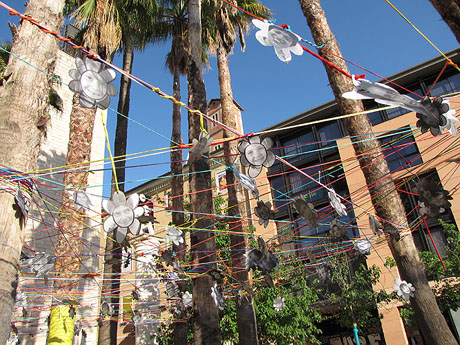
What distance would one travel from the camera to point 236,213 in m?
8.72

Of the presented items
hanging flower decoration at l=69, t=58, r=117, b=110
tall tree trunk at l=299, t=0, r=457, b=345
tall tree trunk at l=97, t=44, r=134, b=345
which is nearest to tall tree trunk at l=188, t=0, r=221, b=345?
hanging flower decoration at l=69, t=58, r=117, b=110

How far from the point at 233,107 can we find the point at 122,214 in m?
7.72

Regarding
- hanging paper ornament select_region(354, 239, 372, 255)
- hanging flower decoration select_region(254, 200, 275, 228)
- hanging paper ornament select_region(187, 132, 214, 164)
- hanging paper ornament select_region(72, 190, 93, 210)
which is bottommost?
hanging paper ornament select_region(354, 239, 372, 255)

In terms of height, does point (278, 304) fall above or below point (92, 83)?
below

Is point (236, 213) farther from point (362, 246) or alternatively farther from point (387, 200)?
point (387, 200)

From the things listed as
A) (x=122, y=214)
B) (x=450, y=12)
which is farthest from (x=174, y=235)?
(x=450, y=12)

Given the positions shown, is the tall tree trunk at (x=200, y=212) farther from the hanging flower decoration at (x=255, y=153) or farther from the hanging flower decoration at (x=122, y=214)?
the hanging flower decoration at (x=122, y=214)

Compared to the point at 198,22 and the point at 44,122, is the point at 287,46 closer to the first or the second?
the point at 44,122

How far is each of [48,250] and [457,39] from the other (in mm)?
12239

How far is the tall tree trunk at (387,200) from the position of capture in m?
5.06

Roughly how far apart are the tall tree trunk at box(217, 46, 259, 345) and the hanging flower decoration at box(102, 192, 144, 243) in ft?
4.95

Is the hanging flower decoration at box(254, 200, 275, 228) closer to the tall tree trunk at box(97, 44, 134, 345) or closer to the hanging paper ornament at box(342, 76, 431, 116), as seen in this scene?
the hanging paper ornament at box(342, 76, 431, 116)

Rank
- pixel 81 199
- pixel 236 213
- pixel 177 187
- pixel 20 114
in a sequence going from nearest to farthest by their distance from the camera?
pixel 20 114, pixel 81 199, pixel 236 213, pixel 177 187

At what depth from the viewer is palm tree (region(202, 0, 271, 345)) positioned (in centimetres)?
753
